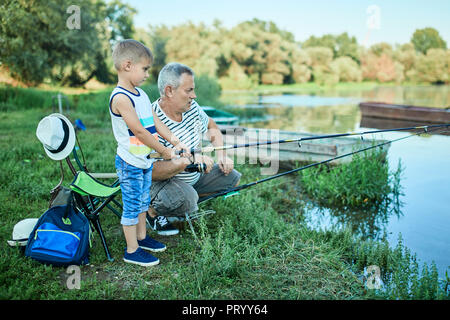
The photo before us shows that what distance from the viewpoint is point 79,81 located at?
18812 millimetres

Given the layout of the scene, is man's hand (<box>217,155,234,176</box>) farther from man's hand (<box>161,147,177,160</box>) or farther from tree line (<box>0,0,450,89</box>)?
tree line (<box>0,0,450,89</box>)

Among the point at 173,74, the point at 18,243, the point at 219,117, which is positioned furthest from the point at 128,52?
the point at 219,117

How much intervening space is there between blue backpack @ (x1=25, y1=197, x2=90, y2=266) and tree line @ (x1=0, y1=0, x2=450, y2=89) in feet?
45.4

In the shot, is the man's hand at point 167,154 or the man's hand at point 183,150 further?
the man's hand at point 183,150

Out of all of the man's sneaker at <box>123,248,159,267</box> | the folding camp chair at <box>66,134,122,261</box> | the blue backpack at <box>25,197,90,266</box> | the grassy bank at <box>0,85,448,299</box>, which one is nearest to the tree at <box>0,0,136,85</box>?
the grassy bank at <box>0,85,448,299</box>

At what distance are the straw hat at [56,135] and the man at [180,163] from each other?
713 mm

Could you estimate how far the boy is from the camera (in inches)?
99.3

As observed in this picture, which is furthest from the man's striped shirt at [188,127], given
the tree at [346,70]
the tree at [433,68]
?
the tree at [433,68]

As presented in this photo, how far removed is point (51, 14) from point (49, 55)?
1827 mm

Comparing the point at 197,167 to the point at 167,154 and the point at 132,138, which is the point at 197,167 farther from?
the point at 132,138

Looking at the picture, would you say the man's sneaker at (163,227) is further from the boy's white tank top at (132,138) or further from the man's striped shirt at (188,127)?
the boy's white tank top at (132,138)

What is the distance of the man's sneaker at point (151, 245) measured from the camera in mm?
2955
